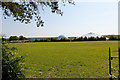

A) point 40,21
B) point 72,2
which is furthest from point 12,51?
point 72,2

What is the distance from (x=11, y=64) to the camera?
7.73 feet

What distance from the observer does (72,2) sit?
209cm

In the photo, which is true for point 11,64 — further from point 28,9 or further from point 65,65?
point 65,65

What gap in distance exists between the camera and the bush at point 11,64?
7.55 ft

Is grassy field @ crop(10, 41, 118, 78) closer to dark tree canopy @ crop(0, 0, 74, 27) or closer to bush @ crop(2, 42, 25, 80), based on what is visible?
bush @ crop(2, 42, 25, 80)

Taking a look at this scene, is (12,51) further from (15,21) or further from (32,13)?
(32,13)

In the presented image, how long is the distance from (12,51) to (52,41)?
29274 millimetres

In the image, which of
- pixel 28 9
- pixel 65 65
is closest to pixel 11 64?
pixel 28 9

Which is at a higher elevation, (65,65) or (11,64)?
(11,64)

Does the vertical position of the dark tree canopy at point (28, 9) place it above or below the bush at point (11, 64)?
above

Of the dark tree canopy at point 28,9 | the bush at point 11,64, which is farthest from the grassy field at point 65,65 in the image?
the dark tree canopy at point 28,9

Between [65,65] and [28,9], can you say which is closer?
[28,9]

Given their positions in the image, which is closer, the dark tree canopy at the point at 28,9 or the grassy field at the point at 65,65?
the dark tree canopy at the point at 28,9

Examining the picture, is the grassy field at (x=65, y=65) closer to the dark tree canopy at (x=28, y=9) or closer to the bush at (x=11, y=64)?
the bush at (x=11, y=64)
